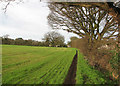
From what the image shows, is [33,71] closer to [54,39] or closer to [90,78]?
[90,78]

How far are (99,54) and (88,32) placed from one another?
6100mm

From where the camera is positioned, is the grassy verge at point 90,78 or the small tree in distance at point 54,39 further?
the small tree in distance at point 54,39

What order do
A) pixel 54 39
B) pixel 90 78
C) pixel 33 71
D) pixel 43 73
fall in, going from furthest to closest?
1. pixel 54 39
2. pixel 33 71
3. pixel 43 73
4. pixel 90 78

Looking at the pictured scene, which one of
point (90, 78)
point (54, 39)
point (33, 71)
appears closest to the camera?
point (90, 78)

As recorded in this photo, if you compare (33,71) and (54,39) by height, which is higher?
(54,39)

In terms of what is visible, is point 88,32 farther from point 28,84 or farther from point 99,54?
point 28,84

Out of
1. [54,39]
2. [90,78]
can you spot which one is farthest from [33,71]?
[54,39]

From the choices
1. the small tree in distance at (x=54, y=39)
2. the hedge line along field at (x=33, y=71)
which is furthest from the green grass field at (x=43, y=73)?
the small tree in distance at (x=54, y=39)

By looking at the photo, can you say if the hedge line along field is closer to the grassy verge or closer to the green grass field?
the green grass field

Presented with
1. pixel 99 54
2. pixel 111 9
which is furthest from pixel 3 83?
pixel 99 54

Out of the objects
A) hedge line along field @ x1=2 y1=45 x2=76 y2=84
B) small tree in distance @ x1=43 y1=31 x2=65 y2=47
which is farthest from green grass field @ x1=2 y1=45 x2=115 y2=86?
small tree in distance @ x1=43 y1=31 x2=65 y2=47

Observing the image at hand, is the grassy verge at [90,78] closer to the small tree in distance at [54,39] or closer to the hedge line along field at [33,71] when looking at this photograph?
the hedge line along field at [33,71]

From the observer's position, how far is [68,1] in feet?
11.6

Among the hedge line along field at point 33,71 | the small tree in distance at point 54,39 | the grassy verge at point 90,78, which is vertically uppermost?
the small tree in distance at point 54,39
